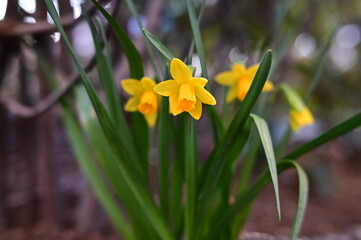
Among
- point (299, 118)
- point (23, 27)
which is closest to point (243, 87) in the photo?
point (299, 118)

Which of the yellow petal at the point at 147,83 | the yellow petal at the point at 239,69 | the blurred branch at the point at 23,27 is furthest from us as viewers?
the blurred branch at the point at 23,27

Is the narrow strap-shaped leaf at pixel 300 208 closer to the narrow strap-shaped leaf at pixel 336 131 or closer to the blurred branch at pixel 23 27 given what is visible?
the narrow strap-shaped leaf at pixel 336 131

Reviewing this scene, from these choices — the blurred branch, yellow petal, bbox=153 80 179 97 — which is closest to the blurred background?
the blurred branch

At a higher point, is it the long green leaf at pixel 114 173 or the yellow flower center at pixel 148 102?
the yellow flower center at pixel 148 102

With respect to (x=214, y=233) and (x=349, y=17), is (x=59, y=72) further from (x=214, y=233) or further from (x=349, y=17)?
(x=349, y=17)

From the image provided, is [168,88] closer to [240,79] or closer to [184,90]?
[184,90]

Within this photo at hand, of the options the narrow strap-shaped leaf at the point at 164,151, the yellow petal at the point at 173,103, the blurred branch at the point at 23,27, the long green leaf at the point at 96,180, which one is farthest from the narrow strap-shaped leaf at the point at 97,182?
the yellow petal at the point at 173,103

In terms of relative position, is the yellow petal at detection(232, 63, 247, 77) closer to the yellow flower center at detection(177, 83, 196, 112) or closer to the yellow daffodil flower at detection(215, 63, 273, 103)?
the yellow daffodil flower at detection(215, 63, 273, 103)
